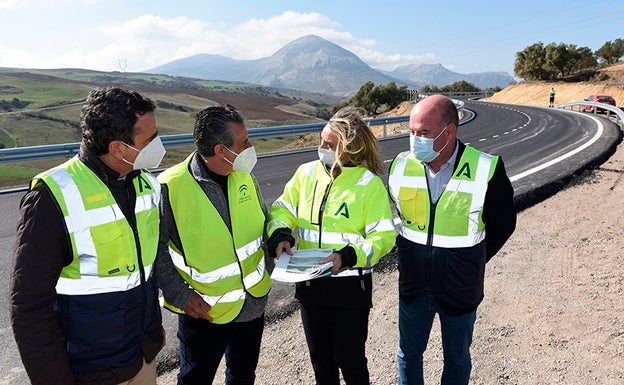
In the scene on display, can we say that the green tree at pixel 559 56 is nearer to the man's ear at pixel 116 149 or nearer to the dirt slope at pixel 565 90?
the dirt slope at pixel 565 90

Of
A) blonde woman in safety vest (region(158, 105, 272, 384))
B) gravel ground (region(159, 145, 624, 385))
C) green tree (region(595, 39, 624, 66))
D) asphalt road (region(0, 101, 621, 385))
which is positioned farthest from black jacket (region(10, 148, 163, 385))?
green tree (region(595, 39, 624, 66))

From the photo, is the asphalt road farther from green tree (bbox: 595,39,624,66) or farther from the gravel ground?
green tree (bbox: 595,39,624,66)

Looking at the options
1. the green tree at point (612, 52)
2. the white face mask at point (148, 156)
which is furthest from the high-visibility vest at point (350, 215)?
the green tree at point (612, 52)

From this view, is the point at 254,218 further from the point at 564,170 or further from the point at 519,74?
the point at 519,74

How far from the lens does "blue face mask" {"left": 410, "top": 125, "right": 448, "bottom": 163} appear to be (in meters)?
2.69

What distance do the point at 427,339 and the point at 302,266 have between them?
1182 millimetres

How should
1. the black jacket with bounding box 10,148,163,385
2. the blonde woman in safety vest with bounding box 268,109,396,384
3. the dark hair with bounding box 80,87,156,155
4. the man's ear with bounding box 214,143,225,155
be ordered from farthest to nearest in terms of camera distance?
the blonde woman in safety vest with bounding box 268,109,396,384
the man's ear with bounding box 214,143,225,155
the dark hair with bounding box 80,87,156,155
the black jacket with bounding box 10,148,163,385

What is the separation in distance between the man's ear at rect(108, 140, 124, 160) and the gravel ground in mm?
1995

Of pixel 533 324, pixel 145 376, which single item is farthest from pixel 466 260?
pixel 145 376

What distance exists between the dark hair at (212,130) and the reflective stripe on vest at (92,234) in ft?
1.84

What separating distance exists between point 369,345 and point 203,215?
202cm

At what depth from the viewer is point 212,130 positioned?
93.9 inches

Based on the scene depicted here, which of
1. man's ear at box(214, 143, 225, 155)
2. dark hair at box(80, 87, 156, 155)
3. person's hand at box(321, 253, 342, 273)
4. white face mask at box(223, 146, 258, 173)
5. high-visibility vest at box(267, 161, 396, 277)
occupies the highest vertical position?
dark hair at box(80, 87, 156, 155)

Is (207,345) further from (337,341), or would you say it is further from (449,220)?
(449,220)
